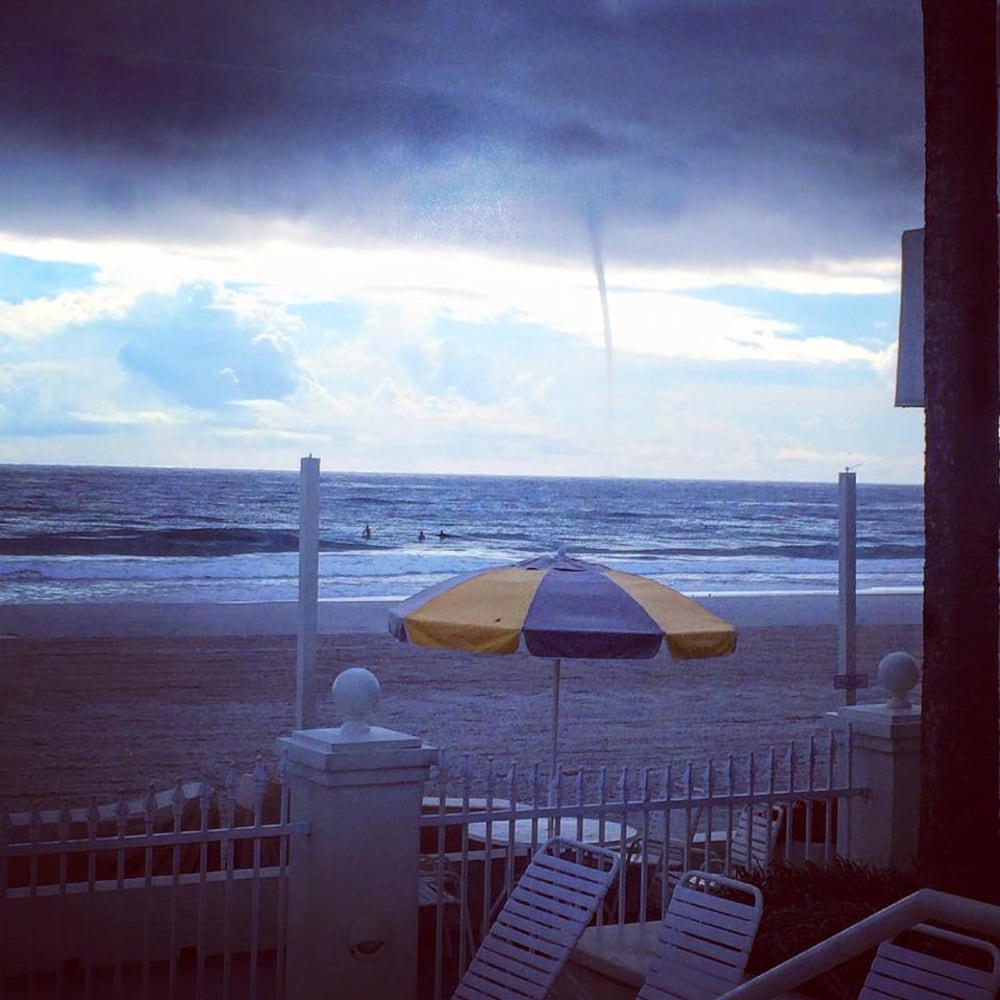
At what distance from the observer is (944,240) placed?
5.43 m

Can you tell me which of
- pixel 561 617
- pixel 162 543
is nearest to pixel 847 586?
pixel 561 617

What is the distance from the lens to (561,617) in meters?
6.26

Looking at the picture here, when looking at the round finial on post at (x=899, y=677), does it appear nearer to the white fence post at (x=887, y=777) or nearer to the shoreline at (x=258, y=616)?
the white fence post at (x=887, y=777)

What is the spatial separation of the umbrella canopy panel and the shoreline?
15379 millimetres

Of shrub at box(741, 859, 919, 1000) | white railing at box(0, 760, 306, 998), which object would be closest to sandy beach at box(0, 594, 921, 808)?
white railing at box(0, 760, 306, 998)

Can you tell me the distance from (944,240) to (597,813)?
2638 mm

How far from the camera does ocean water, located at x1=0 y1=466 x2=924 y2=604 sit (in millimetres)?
38625

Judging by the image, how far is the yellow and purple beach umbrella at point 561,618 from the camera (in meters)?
6.16

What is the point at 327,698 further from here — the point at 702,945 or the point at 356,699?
the point at 702,945

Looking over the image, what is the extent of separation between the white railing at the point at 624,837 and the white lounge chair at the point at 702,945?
37cm

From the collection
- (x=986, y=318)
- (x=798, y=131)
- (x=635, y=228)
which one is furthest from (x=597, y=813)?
(x=635, y=228)

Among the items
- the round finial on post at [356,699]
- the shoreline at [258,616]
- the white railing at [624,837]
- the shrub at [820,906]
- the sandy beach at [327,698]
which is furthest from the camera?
the shoreline at [258,616]

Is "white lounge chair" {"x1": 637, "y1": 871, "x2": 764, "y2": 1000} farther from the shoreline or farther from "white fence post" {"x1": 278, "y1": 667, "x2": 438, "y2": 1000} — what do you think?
the shoreline

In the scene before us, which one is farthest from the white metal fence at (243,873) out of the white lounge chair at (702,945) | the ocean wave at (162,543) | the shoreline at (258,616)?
the ocean wave at (162,543)
